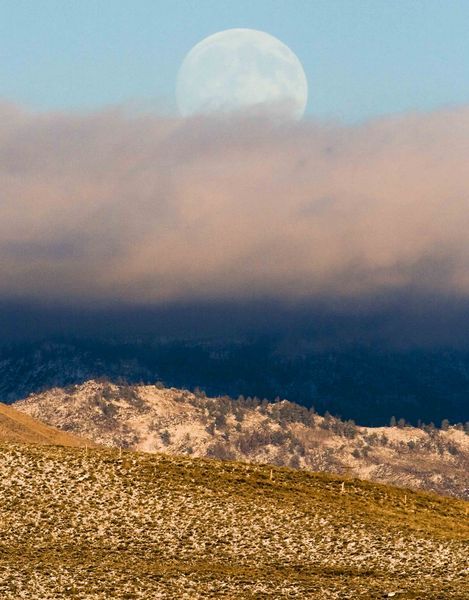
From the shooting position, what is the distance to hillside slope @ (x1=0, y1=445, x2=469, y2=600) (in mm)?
70875

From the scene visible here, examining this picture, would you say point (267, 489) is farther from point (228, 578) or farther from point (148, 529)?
point (228, 578)

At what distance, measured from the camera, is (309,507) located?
9644 cm

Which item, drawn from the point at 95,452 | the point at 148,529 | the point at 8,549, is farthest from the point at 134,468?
the point at 8,549

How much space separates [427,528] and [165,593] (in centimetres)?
3582

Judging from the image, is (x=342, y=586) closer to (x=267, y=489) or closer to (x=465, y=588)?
(x=465, y=588)

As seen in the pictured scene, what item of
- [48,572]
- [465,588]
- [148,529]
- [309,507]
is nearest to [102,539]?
[148,529]

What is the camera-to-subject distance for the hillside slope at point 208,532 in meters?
70.9

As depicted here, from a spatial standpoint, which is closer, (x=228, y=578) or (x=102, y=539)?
(x=228, y=578)

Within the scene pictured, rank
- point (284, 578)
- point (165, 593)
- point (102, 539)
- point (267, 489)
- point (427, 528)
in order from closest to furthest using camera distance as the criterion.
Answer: point (165, 593) → point (284, 578) → point (102, 539) → point (427, 528) → point (267, 489)

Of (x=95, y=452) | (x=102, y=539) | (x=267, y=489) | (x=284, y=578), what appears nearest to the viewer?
(x=284, y=578)

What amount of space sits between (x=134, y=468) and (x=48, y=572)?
3227 centimetres

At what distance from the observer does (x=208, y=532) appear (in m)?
85.0

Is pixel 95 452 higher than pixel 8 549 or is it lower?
higher

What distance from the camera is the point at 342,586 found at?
71.9 metres
